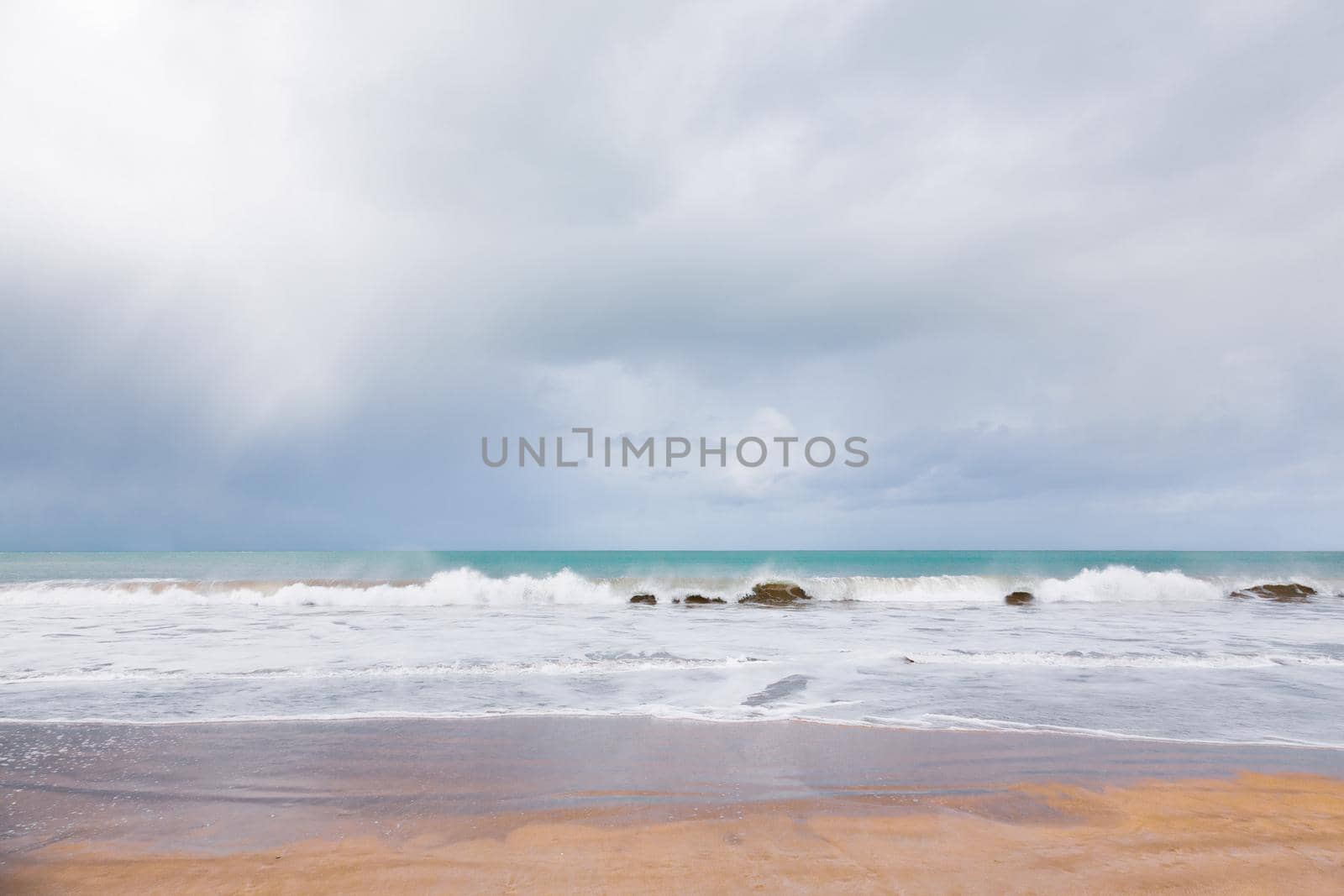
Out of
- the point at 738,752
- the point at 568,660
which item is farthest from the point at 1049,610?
the point at 738,752

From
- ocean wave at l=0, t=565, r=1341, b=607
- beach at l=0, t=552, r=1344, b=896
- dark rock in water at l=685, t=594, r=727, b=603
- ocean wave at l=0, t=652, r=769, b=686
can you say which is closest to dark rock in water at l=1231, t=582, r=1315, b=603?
ocean wave at l=0, t=565, r=1341, b=607

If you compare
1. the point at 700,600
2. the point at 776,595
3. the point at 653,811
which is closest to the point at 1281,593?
the point at 776,595

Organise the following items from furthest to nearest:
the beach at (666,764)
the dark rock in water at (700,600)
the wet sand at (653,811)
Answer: the dark rock in water at (700,600)
the beach at (666,764)
the wet sand at (653,811)

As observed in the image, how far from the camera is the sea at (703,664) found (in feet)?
29.3

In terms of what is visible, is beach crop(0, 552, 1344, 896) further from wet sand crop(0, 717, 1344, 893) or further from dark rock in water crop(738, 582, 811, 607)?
dark rock in water crop(738, 582, 811, 607)

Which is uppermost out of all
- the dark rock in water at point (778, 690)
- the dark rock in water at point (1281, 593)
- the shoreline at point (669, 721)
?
the shoreline at point (669, 721)

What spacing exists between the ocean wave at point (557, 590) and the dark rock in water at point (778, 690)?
54.2 feet

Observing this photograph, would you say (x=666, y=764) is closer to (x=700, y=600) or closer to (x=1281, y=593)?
(x=700, y=600)

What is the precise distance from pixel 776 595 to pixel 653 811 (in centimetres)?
2285

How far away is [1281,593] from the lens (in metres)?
29.8

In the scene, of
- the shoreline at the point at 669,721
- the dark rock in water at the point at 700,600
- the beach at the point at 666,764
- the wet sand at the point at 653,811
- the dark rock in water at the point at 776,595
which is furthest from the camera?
the dark rock in water at the point at 700,600

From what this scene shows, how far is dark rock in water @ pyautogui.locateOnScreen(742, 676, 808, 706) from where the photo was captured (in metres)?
9.55

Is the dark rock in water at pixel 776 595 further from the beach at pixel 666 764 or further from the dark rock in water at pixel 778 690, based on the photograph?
the dark rock in water at pixel 778 690

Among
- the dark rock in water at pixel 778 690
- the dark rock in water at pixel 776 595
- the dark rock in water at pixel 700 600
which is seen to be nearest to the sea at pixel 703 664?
the dark rock in water at pixel 778 690
